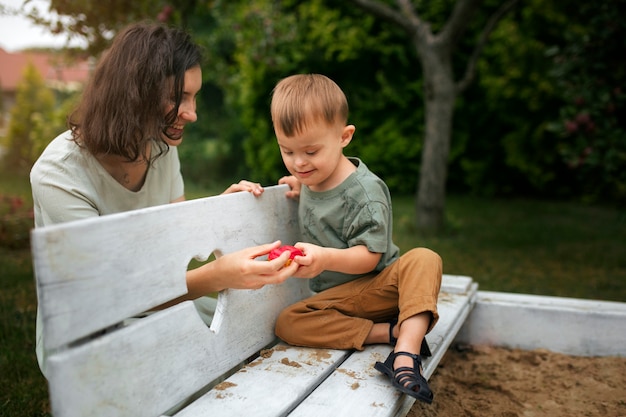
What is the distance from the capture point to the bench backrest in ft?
3.93

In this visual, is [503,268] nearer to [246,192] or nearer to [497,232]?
[497,232]

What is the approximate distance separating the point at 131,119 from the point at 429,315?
117 cm

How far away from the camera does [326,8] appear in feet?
26.3

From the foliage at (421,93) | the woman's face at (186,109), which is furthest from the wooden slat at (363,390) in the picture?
the foliage at (421,93)

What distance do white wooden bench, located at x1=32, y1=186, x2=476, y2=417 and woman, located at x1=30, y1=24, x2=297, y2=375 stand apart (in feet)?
0.51

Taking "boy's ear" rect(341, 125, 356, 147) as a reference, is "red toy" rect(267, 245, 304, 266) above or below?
below

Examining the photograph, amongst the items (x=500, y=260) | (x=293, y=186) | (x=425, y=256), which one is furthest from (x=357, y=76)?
(x=425, y=256)

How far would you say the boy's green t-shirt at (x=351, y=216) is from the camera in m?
1.92

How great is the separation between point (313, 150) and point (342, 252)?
1.17 ft

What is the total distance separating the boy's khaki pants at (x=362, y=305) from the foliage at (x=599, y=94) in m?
2.82

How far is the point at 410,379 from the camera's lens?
5.42 ft

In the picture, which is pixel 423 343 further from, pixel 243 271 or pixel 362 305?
pixel 243 271

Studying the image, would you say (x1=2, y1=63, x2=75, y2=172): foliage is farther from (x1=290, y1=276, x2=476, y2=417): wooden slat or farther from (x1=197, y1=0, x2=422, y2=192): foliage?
(x1=290, y1=276, x2=476, y2=417): wooden slat

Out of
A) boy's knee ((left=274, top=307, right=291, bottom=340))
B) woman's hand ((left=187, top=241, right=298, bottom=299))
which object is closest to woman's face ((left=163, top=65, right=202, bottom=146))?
woman's hand ((left=187, top=241, right=298, bottom=299))
